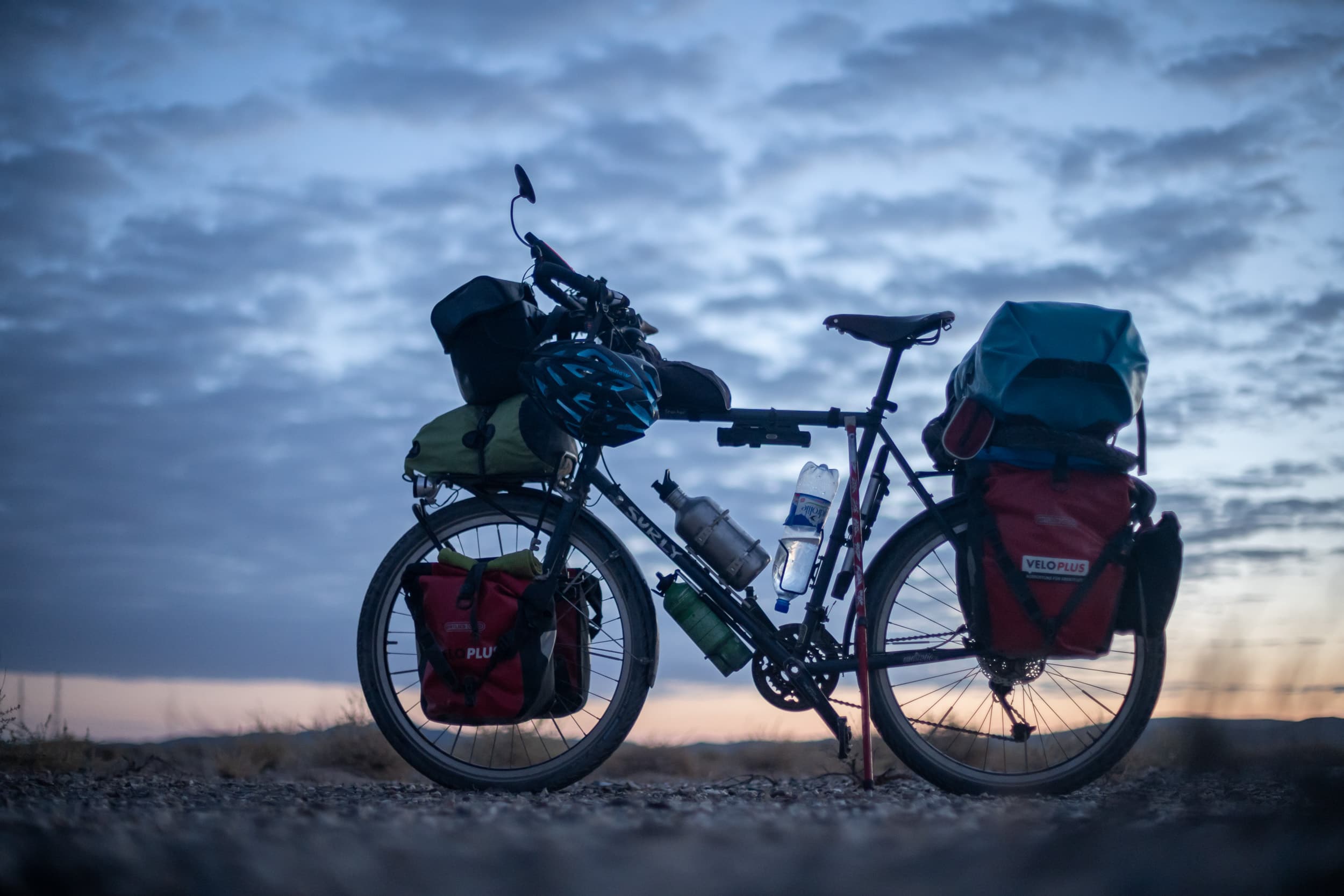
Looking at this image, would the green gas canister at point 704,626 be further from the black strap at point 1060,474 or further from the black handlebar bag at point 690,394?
the black strap at point 1060,474

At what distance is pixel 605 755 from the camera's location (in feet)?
12.6

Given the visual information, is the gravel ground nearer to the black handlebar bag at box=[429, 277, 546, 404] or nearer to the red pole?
the red pole

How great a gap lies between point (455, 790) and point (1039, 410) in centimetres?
274

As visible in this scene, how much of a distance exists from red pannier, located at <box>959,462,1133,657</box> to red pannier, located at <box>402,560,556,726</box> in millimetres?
1694

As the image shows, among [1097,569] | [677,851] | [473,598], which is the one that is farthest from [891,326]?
[677,851]

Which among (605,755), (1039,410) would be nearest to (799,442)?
(1039,410)

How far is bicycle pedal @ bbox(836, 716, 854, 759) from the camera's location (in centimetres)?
365

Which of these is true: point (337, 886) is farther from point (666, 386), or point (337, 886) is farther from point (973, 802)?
point (666, 386)

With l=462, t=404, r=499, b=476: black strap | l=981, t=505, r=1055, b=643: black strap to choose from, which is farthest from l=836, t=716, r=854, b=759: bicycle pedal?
l=462, t=404, r=499, b=476: black strap

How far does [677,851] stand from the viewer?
5.56 ft

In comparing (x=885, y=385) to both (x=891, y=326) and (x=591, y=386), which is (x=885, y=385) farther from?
(x=591, y=386)

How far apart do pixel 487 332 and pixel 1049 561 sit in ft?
7.84

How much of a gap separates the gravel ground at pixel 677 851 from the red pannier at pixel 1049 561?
1168 mm

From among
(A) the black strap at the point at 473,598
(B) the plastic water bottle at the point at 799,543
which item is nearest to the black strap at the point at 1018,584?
(B) the plastic water bottle at the point at 799,543
